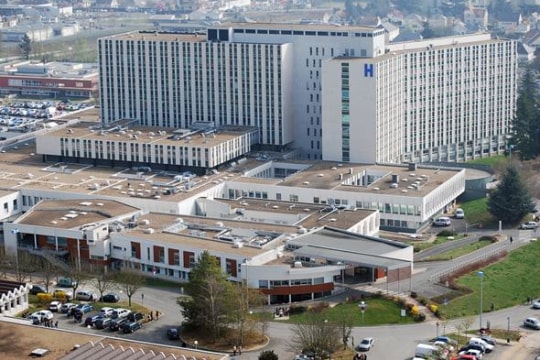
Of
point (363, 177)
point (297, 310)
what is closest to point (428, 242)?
point (363, 177)

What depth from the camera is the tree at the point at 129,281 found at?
48.4 metres

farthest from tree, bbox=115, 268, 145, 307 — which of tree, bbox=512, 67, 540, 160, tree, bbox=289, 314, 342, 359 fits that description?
tree, bbox=512, 67, 540, 160

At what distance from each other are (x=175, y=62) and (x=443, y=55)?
16415 mm

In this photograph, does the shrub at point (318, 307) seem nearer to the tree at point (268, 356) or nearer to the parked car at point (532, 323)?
the tree at point (268, 356)

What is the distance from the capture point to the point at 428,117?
73.6 meters

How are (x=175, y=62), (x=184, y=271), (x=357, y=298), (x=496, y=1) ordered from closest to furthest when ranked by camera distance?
(x=357, y=298), (x=184, y=271), (x=175, y=62), (x=496, y=1)

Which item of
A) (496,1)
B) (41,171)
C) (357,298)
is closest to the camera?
(357,298)

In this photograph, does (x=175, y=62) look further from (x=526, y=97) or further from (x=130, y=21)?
(x=130, y=21)

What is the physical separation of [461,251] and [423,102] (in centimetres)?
1888

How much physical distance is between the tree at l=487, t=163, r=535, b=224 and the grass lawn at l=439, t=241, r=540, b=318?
5.14m

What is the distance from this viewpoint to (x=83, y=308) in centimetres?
4738

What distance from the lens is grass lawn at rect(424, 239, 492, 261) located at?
54.5m

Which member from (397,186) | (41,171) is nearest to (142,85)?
(41,171)

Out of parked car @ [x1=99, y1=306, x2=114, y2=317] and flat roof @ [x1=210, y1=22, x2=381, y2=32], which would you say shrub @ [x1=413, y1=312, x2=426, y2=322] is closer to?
parked car @ [x1=99, y1=306, x2=114, y2=317]
